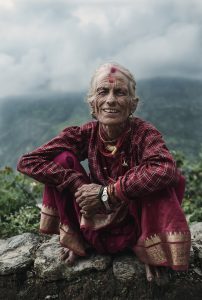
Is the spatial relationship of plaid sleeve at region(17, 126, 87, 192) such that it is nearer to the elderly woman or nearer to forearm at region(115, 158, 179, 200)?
the elderly woman

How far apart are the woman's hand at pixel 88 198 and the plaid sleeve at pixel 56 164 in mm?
97

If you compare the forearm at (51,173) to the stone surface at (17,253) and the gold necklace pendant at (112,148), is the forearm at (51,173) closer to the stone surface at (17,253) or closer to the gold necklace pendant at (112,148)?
the gold necklace pendant at (112,148)

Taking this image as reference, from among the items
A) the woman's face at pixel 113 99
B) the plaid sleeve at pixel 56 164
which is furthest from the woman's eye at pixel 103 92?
the plaid sleeve at pixel 56 164

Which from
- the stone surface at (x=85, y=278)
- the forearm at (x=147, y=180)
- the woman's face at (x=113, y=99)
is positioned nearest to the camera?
the forearm at (x=147, y=180)

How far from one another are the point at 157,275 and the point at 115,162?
87 cm

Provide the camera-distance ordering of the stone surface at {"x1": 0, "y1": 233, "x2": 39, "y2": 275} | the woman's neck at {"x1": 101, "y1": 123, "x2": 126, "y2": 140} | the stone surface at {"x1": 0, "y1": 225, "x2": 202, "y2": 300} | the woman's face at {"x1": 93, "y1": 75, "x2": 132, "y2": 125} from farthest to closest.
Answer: the stone surface at {"x1": 0, "y1": 233, "x2": 39, "y2": 275} < the stone surface at {"x1": 0, "y1": 225, "x2": 202, "y2": 300} < the woman's neck at {"x1": 101, "y1": 123, "x2": 126, "y2": 140} < the woman's face at {"x1": 93, "y1": 75, "x2": 132, "y2": 125}

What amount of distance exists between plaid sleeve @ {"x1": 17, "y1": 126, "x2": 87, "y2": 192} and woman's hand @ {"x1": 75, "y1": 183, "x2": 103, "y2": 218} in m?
0.10

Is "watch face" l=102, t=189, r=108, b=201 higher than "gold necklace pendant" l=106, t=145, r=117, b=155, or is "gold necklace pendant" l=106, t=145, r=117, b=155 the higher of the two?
"gold necklace pendant" l=106, t=145, r=117, b=155

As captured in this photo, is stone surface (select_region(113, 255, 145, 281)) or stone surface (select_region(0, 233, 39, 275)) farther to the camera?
stone surface (select_region(0, 233, 39, 275))

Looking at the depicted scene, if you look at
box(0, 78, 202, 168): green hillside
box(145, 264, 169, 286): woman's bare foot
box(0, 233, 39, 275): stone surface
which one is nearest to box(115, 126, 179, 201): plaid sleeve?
box(145, 264, 169, 286): woman's bare foot

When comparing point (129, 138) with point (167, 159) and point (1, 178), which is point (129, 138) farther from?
point (1, 178)

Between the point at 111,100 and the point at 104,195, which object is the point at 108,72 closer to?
the point at 111,100

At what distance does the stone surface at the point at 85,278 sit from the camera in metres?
3.32

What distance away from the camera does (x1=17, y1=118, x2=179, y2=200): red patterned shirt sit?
9.55 ft
